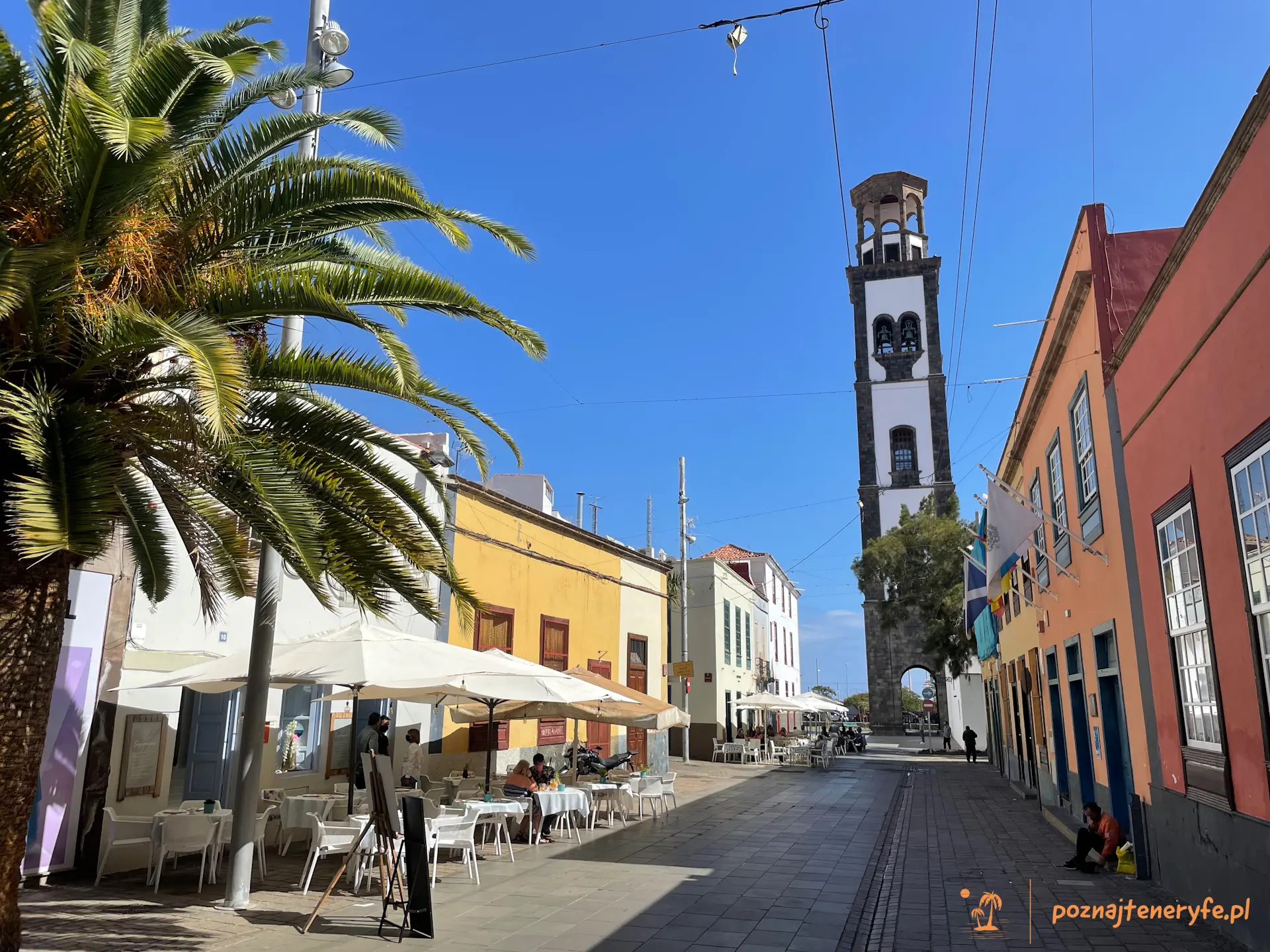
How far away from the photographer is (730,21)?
8.20 metres

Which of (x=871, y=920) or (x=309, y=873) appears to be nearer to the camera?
(x=871, y=920)

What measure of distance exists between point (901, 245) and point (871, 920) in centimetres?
4551

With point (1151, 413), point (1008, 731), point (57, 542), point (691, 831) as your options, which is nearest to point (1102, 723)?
point (1151, 413)

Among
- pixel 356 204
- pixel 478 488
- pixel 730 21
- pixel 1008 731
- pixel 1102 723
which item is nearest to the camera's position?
pixel 356 204

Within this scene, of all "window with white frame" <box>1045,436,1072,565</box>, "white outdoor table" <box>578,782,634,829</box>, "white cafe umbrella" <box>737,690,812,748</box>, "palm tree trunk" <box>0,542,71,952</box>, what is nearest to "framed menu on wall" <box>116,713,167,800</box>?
"palm tree trunk" <box>0,542,71,952</box>

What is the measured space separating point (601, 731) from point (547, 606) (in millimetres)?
4681

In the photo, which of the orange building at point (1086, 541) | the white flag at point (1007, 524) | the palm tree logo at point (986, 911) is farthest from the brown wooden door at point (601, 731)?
the palm tree logo at point (986, 911)

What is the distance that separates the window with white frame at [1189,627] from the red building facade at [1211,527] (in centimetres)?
2

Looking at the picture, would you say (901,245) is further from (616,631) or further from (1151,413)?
(1151,413)

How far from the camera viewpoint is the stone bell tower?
1770 inches

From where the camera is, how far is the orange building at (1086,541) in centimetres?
1007

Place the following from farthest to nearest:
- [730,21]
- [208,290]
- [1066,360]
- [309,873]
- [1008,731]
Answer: [1008,731], [1066,360], [309,873], [730,21], [208,290]

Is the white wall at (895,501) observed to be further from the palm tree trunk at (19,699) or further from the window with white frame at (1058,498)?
the palm tree trunk at (19,699)

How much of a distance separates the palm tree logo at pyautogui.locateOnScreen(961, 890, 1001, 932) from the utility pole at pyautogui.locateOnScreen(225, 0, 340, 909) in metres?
6.43
